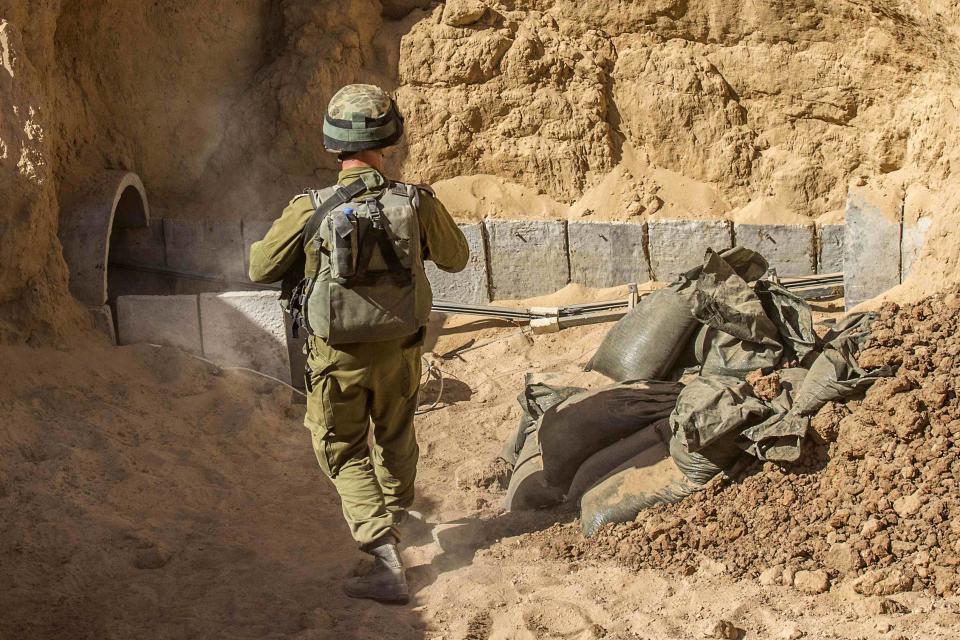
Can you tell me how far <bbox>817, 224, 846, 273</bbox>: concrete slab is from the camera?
6781mm

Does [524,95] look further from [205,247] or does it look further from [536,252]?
[205,247]

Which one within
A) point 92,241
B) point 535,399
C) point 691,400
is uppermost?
point 92,241

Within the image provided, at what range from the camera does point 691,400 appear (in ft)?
12.0

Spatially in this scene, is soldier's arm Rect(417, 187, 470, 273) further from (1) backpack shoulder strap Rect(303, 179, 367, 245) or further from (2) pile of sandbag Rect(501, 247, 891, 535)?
(2) pile of sandbag Rect(501, 247, 891, 535)

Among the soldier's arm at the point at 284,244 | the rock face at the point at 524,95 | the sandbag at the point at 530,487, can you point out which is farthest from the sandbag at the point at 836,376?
the rock face at the point at 524,95

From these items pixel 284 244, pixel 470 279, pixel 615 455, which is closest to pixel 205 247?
pixel 470 279

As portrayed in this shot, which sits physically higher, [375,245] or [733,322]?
[375,245]

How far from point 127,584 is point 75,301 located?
9.65ft

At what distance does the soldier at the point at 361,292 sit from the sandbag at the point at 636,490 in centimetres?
78

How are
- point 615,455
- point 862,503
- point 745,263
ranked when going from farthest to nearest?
1. point 745,263
2. point 615,455
3. point 862,503

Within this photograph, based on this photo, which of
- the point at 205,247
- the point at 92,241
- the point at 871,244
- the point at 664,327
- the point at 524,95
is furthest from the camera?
the point at 524,95

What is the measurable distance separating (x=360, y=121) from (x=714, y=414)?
162 centimetres

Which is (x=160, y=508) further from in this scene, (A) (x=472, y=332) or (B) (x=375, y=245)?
(A) (x=472, y=332)

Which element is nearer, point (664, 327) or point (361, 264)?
point (361, 264)
